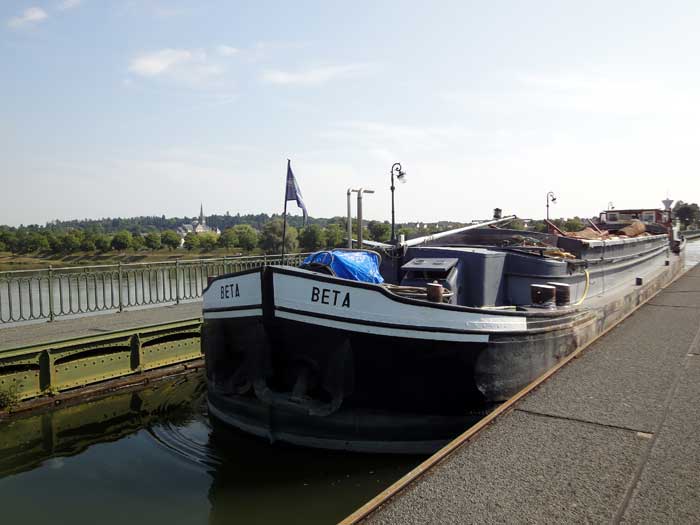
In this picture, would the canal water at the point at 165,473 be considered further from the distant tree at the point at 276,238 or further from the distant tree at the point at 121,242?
the distant tree at the point at 121,242

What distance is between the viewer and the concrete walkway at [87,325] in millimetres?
9727

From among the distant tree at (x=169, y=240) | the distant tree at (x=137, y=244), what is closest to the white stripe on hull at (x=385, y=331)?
the distant tree at (x=137, y=244)

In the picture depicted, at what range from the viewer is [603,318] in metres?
10.4

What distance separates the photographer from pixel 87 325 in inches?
433

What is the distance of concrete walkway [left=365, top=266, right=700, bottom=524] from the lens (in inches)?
150

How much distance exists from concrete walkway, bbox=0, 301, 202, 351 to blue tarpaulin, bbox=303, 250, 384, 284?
499 cm

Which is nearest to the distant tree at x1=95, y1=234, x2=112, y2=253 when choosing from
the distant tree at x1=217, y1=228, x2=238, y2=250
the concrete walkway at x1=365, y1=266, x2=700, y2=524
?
the distant tree at x1=217, y1=228, x2=238, y2=250

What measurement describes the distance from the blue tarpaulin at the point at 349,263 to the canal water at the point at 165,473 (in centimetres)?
236

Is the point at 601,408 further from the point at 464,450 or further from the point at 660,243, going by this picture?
the point at 660,243

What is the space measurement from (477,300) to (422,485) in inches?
179

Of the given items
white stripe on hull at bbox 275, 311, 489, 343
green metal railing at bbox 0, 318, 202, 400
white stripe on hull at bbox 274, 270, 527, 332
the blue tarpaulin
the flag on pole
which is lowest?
green metal railing at bbox 0, 318, 202, 400

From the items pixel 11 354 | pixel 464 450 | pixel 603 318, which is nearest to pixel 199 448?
pixel 11 354

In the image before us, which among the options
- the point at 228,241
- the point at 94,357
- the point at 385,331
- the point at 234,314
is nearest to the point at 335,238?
the point at 228,241

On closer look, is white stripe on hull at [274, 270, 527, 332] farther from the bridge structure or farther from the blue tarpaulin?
the bridge structure
